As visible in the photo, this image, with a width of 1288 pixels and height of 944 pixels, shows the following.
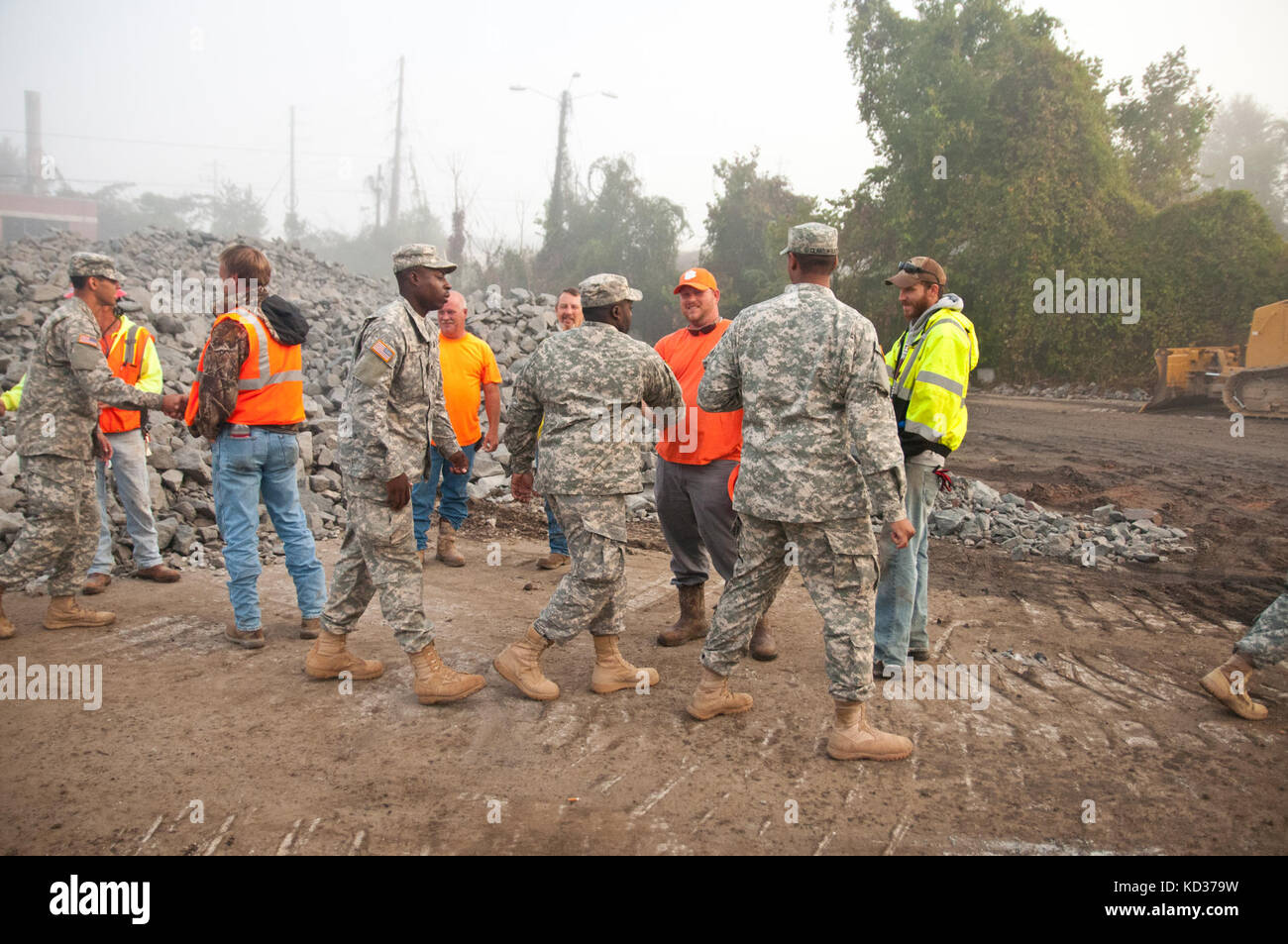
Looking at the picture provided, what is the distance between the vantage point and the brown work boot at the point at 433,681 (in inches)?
157

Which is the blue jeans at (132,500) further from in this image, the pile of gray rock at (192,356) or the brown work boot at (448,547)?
the brown work boot at (448,547)

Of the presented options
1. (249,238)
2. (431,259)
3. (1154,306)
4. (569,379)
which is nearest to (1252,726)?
(569,379)

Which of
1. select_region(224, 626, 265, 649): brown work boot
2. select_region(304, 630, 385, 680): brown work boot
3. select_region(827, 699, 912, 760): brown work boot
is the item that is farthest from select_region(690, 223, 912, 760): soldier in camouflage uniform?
select_region(224, 626, 265, 649): brown work boot

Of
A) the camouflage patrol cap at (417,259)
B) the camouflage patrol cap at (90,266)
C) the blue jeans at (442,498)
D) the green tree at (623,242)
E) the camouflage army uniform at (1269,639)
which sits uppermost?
the green tree at (623,242)

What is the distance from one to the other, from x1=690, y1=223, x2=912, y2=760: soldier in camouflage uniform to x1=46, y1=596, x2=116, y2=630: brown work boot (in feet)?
13.1

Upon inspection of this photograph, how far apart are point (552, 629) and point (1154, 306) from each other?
22190 millimetres

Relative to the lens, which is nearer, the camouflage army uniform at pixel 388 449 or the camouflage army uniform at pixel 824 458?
the camouflage army uniform at pixel 824 458

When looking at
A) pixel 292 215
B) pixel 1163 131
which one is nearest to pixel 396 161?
pixel 292 215

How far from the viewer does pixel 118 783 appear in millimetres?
3293

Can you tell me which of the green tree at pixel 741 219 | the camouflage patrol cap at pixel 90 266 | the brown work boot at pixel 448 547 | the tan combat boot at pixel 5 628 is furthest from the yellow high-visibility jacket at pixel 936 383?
the green tree at pixel 741 219

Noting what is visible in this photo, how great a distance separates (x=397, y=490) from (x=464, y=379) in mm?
2908

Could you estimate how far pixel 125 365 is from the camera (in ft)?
18.7
